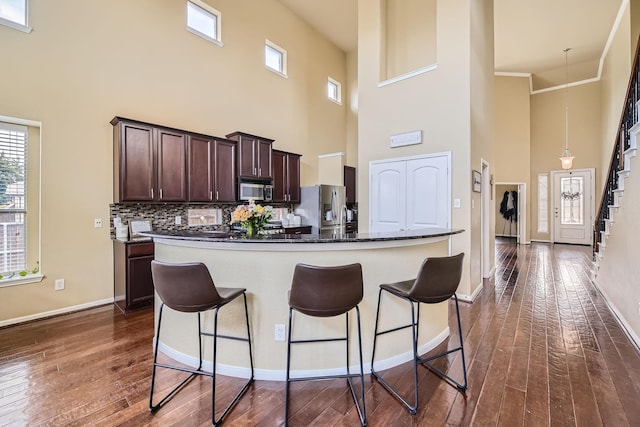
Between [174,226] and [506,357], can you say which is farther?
[174,226]

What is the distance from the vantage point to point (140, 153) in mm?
3770

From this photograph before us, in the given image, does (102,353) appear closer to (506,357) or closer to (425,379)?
(425,379)

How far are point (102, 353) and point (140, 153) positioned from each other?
2.37 metres

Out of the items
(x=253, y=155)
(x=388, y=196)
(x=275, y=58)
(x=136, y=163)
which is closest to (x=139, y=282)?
(x=136, y=163)

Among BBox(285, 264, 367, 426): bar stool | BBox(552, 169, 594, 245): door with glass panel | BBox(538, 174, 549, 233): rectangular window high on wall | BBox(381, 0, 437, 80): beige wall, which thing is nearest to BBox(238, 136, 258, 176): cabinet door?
BBox(381, 0, 437, 80): beige wall

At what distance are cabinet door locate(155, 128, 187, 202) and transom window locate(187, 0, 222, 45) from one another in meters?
1.97

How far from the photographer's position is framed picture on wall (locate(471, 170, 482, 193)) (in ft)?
13.1

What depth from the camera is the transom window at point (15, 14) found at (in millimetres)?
3078

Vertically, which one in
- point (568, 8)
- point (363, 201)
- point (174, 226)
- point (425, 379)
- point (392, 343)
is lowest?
point (425, 379)

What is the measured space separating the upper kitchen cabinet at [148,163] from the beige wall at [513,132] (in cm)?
861

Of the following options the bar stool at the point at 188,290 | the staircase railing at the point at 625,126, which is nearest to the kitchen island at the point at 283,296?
the bar stool at the point at 188,290

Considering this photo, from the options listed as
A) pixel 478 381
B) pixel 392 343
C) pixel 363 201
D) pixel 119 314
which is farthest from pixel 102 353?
pixel 363 201

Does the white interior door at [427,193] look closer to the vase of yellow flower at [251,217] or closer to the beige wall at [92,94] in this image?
the vase of yellow flower at [251,217]

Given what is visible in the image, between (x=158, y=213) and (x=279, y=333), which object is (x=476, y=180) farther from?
(x=158, y=213)
